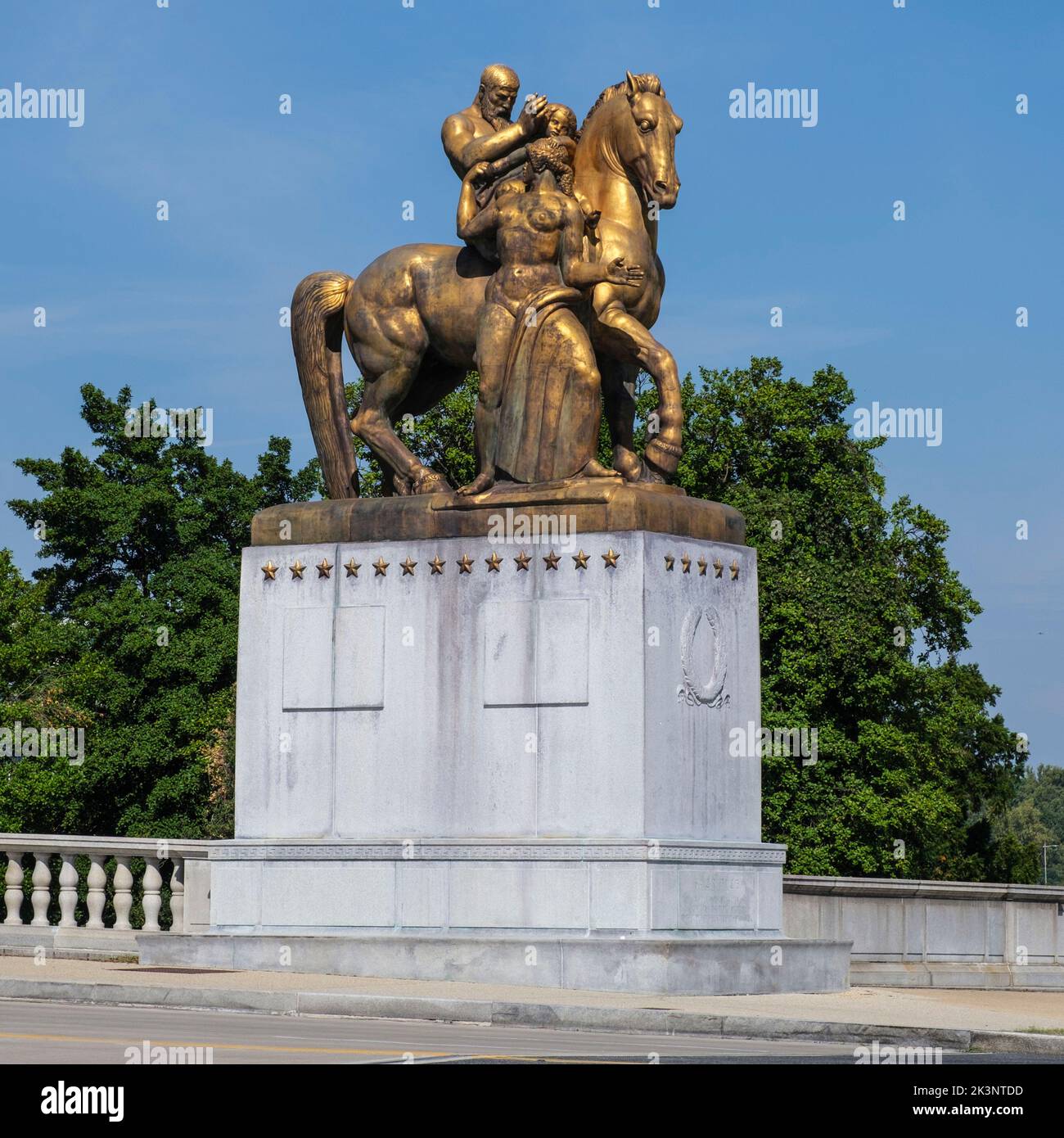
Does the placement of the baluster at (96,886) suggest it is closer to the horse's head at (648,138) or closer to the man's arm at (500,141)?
the man's arm at (500,141)

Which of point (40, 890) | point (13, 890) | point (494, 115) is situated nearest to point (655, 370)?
point (494, 115)

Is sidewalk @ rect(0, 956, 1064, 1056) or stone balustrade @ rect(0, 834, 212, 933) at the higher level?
stone balustrade @ rect(0, 834, 212, 933)

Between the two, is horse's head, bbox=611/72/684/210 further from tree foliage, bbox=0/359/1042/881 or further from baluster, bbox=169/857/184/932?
tree foliage, bbox=0/359/1042/881

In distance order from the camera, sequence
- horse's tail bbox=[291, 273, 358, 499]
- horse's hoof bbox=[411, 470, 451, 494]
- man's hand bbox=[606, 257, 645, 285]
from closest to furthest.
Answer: man's hand bbox=[606, 257, 645, 285]
horse's hoof bbox=[411, 470, 451, 494]
horse's tail bbox=[291, 273, 358, 499]

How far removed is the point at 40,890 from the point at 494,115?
30.3 ft

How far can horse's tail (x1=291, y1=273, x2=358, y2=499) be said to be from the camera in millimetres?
23281

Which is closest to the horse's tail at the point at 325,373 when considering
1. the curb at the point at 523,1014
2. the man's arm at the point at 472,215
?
the man's arm at the point at 472,215

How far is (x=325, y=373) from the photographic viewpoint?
922 inches

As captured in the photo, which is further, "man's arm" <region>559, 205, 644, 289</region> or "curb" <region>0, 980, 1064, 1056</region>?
"man's arm" <region>559, 205, 644, 289</region>

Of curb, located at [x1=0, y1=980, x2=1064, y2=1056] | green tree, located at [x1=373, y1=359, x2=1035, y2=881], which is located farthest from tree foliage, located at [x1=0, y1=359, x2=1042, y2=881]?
curb, located at [x1=0, y1=980, x2=1064, y2=1056]

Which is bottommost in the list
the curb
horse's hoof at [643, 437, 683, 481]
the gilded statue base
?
the curb

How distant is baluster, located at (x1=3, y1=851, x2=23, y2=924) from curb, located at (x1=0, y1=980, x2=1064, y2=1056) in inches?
227
